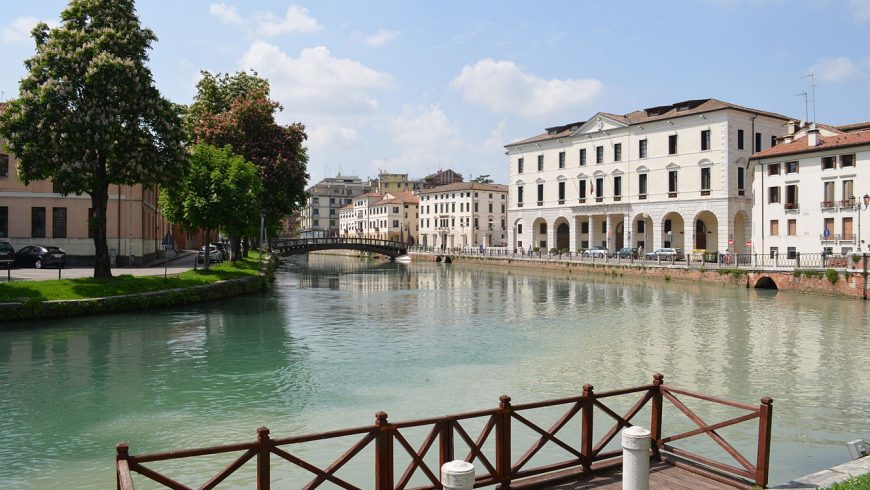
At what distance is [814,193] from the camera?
5075cm

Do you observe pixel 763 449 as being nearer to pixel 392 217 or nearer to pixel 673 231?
pixel 673 231

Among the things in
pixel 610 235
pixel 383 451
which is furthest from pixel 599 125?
pixel 383 451

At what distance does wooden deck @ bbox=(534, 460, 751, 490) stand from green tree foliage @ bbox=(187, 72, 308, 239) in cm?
5017

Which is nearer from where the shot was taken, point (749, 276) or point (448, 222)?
point (749, 276)

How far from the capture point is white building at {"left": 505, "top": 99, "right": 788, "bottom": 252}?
65188 mm

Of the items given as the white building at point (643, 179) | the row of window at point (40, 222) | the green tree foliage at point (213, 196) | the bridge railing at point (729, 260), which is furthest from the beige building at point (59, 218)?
the white building at point (643, 179)

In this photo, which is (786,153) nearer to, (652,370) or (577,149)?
(577,149)

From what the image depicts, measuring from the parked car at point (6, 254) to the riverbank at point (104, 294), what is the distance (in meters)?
11.3

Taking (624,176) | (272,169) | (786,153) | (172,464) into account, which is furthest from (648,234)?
(172,464)

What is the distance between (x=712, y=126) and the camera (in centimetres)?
6581

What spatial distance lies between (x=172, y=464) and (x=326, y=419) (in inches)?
144

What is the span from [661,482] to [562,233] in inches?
3107

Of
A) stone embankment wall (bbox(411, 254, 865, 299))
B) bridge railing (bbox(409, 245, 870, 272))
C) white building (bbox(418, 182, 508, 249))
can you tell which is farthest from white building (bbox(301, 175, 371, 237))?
stone embankment wall (bbox(411, 254, 865, 299))

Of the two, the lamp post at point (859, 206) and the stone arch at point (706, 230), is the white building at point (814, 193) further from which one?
the stone arch at point (706, 230)
